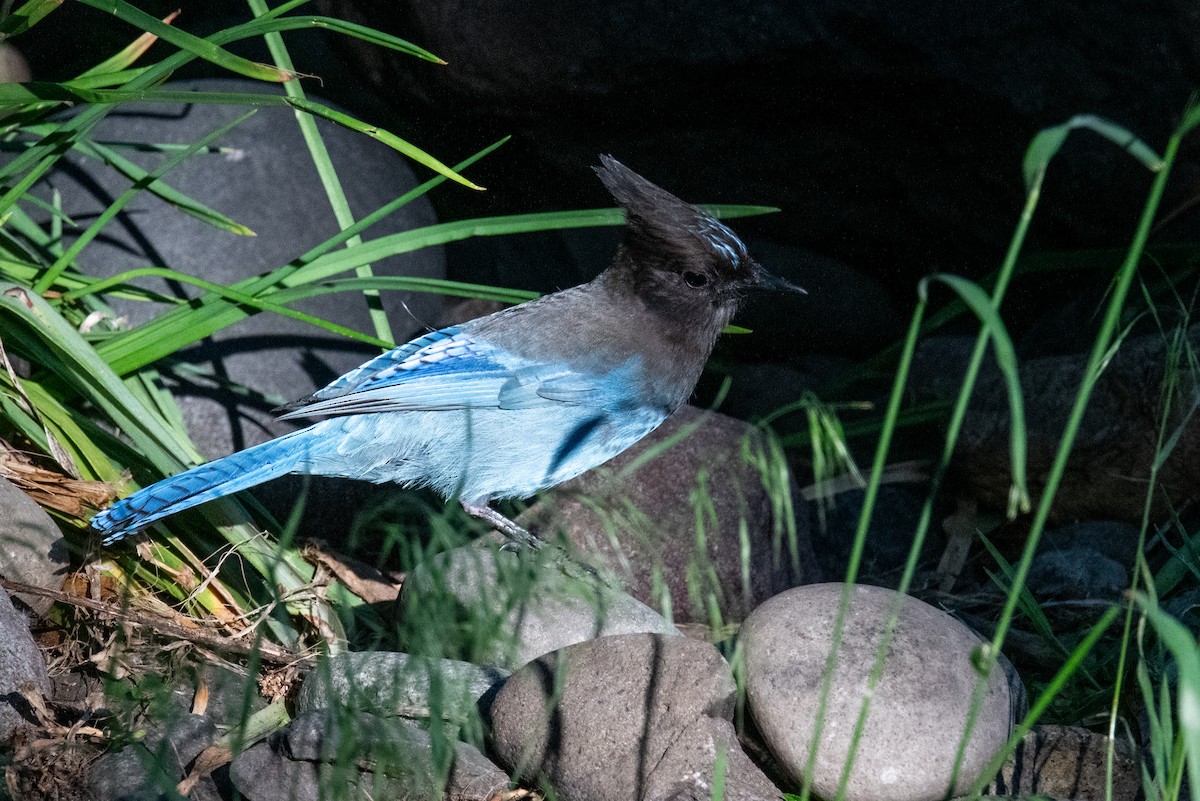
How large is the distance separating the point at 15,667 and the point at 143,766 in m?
0.51

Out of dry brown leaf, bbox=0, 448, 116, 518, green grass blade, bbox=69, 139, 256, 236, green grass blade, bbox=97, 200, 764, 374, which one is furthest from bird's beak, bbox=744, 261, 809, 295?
dry brown leaf, bbox=0, 448, 116, 518

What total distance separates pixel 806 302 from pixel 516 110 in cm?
122

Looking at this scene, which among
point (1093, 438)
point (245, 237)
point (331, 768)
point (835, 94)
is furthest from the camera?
point (835, 94)

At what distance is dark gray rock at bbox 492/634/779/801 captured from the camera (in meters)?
1.90

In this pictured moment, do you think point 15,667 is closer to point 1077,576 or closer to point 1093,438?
point 1077,576

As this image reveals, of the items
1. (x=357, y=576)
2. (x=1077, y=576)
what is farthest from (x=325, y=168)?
(x=1077, y=576)

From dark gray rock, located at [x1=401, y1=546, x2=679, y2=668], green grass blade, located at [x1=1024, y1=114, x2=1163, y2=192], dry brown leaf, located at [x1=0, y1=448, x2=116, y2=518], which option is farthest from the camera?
dry brown leaf, located at [x1=0, y1=448, x2=116, y2=518]

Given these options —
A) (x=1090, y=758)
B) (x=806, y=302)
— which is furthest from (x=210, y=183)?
(x=1090, y=758)

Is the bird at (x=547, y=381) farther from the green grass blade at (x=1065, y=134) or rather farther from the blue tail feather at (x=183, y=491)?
the green grass blade at (x=1065, y=134)

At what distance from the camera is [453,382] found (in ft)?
8.83

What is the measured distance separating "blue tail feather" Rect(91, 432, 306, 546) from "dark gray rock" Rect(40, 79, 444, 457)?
0.85 meters

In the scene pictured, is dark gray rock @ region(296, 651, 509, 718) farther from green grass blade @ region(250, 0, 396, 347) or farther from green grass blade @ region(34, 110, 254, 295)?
green grass blade @ region(34, 110, 254, 295)

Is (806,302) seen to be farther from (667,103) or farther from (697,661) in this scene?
(697,661)

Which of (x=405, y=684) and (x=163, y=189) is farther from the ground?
(x=163, y=189)
